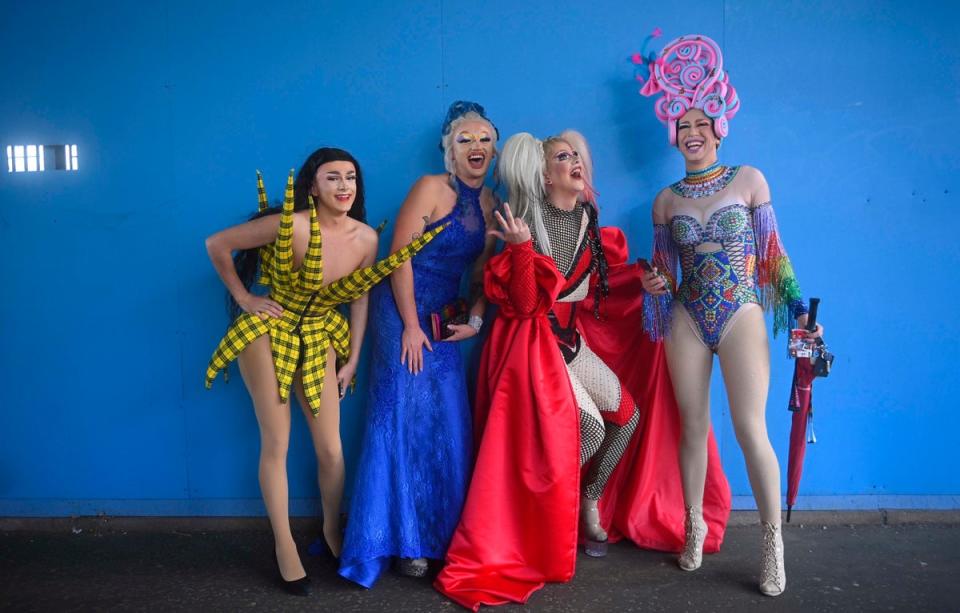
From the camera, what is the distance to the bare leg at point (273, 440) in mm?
2678

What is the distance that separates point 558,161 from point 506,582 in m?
1.79

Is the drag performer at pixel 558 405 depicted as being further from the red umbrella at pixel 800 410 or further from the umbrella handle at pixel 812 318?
the umbrella handle at pixel 812 318

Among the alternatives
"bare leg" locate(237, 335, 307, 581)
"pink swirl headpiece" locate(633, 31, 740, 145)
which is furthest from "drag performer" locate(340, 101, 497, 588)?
"pink swirl headpiece" locate(633, 31, 740, 145)

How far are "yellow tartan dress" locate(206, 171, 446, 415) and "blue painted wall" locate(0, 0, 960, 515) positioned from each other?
2.15 feet

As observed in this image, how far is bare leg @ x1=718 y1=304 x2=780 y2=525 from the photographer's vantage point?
2684 mm

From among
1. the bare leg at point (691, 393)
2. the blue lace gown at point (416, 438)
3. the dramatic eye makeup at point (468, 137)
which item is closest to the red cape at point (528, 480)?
the blue lace gown at point (416, 438)

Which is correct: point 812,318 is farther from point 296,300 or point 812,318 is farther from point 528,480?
point 296,300

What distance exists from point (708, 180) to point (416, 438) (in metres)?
1.66

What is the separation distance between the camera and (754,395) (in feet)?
8.83

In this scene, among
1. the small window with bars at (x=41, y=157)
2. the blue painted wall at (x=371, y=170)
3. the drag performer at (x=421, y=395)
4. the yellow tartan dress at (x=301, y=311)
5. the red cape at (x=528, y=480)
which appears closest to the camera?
the yellow tartan dress at (x=301, y=311)

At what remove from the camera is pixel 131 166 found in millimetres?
3338

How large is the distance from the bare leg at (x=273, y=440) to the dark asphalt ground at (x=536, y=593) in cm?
18

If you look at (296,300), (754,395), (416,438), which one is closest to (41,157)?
(296,300)

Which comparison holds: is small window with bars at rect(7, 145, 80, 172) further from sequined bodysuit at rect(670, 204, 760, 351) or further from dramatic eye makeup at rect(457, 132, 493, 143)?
sequined bodysuit at rect(670, 204, 760, 351)
